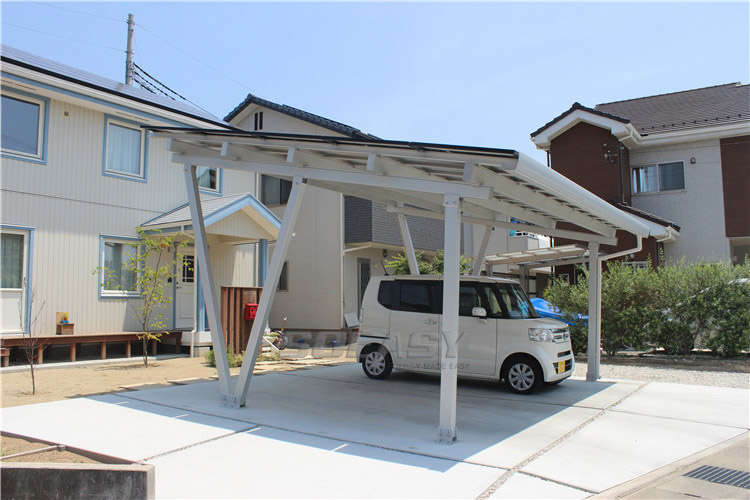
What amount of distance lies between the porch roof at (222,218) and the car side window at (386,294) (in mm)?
4563

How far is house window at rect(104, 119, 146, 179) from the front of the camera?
41.2ft

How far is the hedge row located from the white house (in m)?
8.36

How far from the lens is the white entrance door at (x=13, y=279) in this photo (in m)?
10.6

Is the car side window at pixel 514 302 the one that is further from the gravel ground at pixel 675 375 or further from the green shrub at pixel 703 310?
the green shrub at pixel 703 310

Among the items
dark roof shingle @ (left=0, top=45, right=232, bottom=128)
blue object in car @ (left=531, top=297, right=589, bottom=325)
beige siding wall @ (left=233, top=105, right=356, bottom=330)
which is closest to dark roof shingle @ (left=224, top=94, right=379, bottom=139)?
beige siding wall @ (left=233, top=105, right=356, bottom=330)

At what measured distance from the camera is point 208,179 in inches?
588

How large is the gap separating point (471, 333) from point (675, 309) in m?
6.20

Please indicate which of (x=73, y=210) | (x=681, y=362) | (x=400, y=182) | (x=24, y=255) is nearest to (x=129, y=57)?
(x=73, y=210)

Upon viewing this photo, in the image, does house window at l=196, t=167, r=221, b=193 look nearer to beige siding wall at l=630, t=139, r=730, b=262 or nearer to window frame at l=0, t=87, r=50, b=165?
window frame at l=0, t=87, r=50, b=165

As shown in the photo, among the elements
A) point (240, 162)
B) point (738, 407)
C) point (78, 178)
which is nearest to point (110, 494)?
point (240, 162)

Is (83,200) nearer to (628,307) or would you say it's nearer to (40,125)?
(40,125)

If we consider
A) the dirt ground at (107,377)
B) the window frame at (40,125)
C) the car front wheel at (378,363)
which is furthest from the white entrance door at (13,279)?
the car front wheel at (378,363)

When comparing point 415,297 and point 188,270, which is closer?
point 415,297

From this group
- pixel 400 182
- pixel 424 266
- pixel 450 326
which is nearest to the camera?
pixel 450 326
